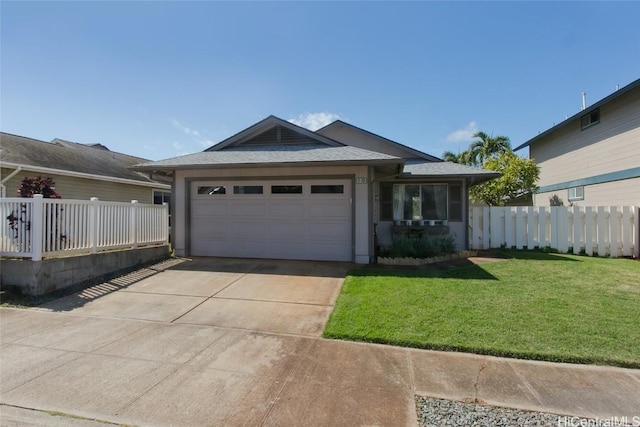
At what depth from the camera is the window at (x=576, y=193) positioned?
45.5 feet

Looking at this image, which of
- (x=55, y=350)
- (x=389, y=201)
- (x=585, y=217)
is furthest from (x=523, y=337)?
(x=585, y=217)

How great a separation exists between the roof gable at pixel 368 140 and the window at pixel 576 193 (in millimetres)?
6873

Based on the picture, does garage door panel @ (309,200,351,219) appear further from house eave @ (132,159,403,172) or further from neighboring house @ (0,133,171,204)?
neighboring house @ (0,133,171,204)

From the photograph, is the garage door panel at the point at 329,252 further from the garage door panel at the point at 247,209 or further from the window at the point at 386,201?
the window at the point at 386,201

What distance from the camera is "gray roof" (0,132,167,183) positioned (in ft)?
36.2

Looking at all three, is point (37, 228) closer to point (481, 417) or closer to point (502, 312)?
point (481, 417)

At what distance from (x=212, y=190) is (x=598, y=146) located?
15.1m

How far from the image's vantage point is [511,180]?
50.9ft

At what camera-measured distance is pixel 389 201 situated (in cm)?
1154

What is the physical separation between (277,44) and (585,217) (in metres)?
11.3

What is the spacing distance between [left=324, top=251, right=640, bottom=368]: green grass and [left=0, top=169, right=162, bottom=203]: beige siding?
1159 cm

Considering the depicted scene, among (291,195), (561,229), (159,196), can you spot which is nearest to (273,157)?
(291,195)

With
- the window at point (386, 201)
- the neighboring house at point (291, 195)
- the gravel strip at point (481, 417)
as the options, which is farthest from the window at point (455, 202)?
the gravel strip at point (481, 417)

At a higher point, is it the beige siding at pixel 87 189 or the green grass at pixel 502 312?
the beige siding at pixel 87 189
